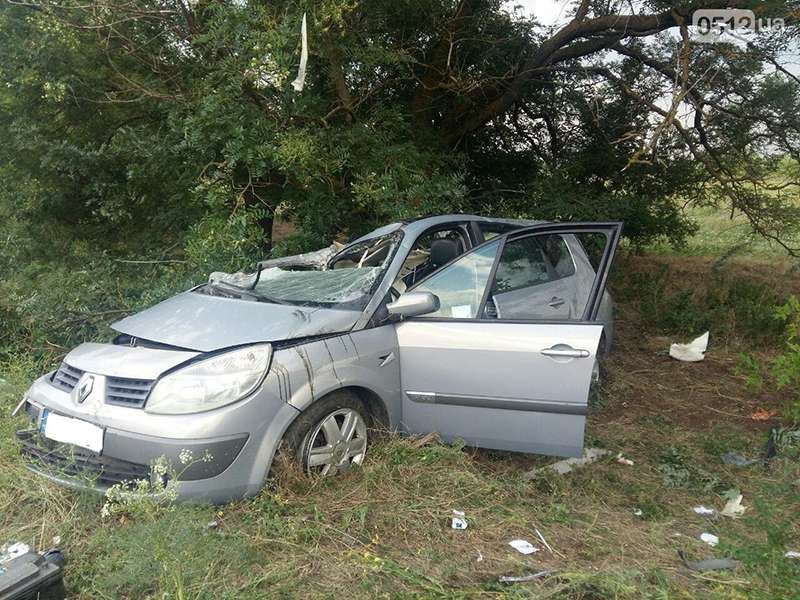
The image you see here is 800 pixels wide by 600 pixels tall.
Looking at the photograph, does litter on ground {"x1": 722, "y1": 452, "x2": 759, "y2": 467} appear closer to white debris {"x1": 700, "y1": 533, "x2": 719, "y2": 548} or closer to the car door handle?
white debris {"x1": 700, "y1": 533, "x2": 719, "y2": 548}

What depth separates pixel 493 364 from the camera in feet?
12.0

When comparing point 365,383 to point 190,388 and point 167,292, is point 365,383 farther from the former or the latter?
point 167,292

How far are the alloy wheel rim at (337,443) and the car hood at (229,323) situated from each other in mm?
479

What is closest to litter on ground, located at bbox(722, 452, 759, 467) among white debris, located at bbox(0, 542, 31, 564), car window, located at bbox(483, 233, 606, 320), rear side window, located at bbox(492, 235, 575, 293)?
car window, located at bbox(483, 233, 606, 320)

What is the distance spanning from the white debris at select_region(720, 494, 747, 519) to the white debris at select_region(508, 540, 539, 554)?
1.25 m

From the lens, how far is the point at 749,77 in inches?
298

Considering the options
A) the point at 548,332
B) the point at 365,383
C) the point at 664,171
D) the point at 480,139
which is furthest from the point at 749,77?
the point at 365,383

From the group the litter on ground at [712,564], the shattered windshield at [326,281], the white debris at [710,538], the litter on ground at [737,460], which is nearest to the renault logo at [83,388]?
the shattered windshield at [326,281]

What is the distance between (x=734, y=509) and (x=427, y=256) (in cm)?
240

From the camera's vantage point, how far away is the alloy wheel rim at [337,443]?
3.38 meters

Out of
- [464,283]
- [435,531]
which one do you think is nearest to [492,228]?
[464,283]

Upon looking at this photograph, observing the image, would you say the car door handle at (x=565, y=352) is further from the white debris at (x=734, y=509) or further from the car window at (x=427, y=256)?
the white debris at (x=734, y=509)

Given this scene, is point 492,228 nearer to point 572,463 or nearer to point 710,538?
point 572,463

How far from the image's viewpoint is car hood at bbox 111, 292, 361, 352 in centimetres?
333
